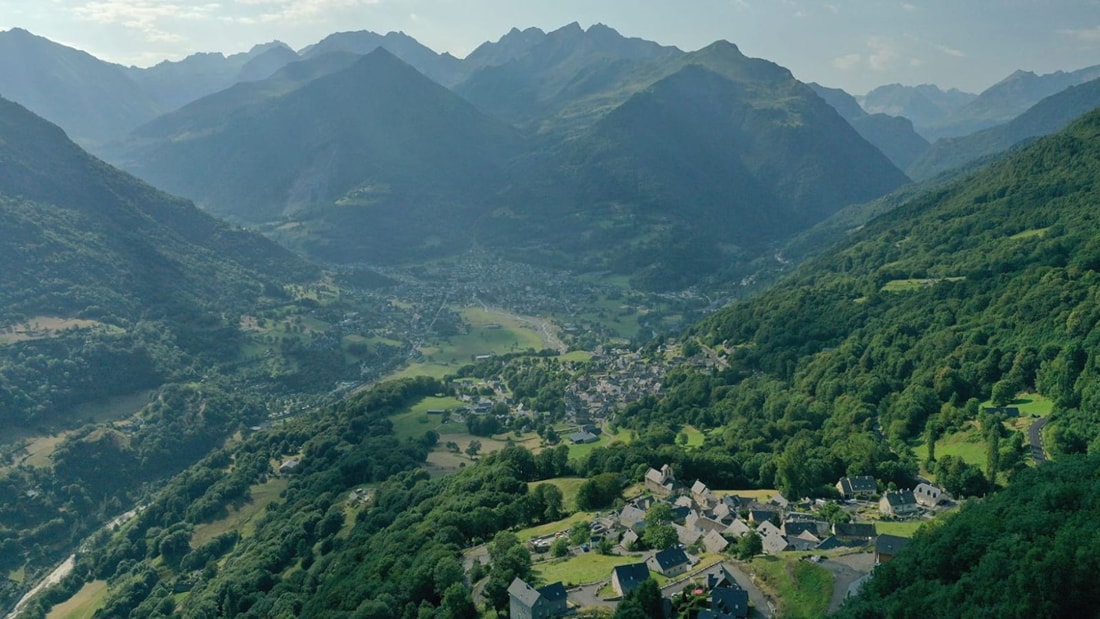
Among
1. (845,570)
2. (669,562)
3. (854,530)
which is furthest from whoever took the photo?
(854,530)

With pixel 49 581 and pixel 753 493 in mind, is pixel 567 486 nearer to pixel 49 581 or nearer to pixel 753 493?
pixel 753 493

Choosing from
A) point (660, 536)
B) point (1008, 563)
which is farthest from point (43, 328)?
point (1008, 563)

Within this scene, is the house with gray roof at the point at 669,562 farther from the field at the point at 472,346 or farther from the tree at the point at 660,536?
the field at the point at 472,346

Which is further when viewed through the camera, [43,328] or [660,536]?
[43,328]

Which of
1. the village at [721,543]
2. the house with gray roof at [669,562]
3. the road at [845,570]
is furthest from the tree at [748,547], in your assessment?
the road at [845,570]

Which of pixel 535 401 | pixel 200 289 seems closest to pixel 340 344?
pixel 200 289
